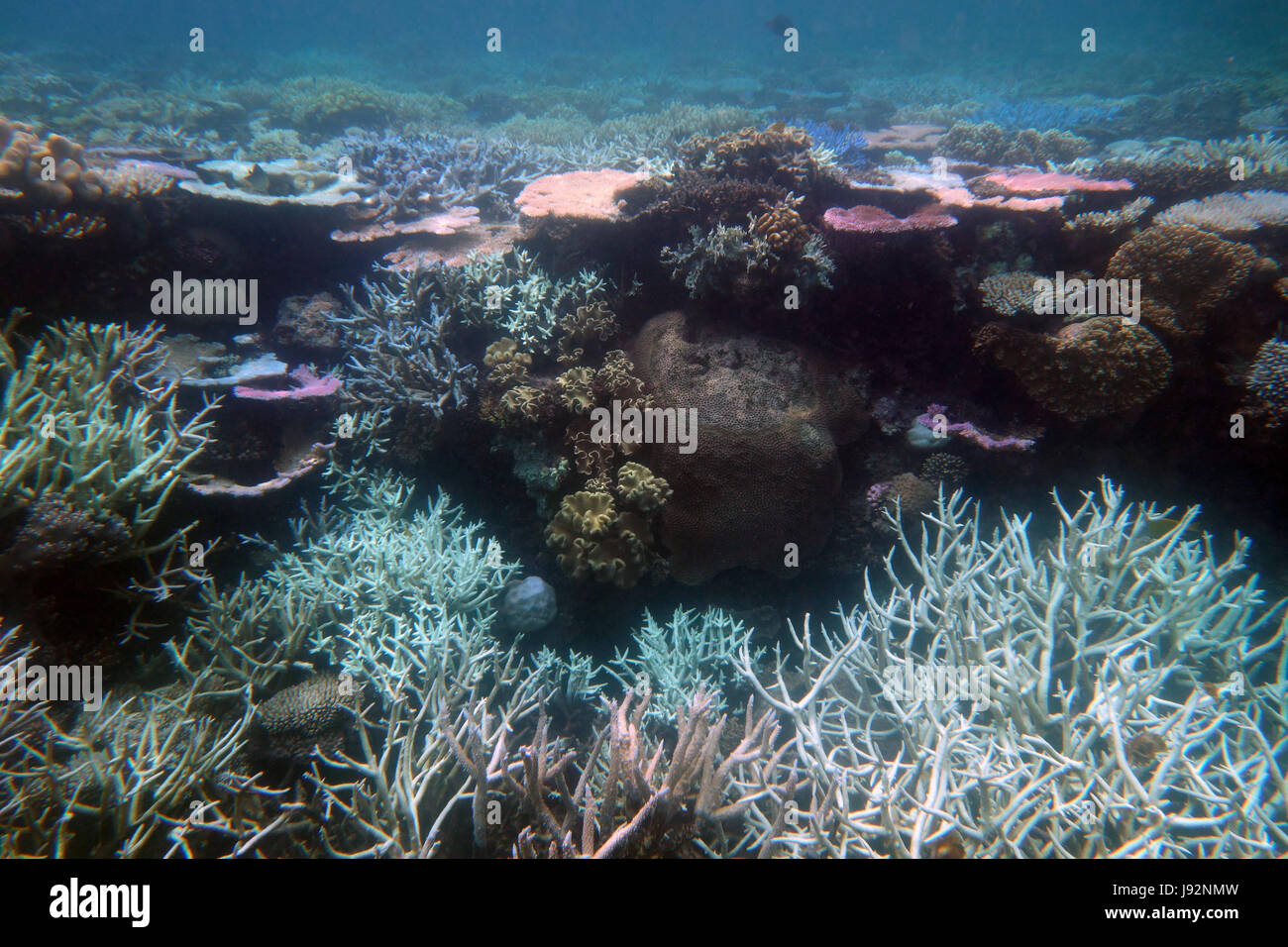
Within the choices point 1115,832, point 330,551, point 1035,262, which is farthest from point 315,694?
point 1035,262

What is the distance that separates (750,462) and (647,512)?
92cm

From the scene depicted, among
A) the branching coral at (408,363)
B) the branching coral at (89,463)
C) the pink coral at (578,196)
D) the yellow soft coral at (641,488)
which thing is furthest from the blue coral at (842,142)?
the branching coral at (89,463)

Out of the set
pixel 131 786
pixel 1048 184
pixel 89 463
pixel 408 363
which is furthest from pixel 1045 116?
pixel 131 786

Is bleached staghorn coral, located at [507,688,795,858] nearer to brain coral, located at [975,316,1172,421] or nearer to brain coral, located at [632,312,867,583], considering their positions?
brain coral, located at [632,312,867,583]

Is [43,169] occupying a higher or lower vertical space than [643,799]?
higher

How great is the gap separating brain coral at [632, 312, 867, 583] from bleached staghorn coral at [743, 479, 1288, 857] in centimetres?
87

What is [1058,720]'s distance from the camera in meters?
2.85

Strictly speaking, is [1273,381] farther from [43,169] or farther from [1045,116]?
[1045,116]

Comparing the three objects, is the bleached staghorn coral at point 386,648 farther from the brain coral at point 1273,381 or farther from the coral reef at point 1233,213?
the coral reef at point 1233,213

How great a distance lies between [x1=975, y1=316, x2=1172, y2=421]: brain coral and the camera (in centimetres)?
399

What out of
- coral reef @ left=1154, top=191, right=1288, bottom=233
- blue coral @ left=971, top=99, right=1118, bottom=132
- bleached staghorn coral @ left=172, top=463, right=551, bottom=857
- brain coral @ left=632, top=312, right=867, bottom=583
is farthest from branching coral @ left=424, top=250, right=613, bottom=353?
blue coral @ left=971, top=99, right=1118, bottom=132

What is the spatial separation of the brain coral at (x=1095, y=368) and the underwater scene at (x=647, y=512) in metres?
0.03

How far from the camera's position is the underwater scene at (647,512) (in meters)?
2.71

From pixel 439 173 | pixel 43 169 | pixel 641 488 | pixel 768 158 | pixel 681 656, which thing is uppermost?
pixel 439 173
